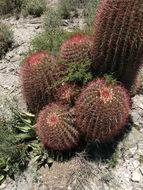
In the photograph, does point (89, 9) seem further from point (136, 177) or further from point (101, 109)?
point (136, 177)

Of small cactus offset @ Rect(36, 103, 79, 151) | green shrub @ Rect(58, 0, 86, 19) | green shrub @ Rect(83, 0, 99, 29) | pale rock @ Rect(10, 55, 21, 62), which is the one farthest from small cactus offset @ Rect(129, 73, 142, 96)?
green shrub @ Rect(58, 0, 86, 19)

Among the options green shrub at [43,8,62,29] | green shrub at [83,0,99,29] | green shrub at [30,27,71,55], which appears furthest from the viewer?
green shrub at [83,0,99,29]

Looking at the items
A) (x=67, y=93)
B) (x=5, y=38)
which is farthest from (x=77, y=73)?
(x=5, y=38)

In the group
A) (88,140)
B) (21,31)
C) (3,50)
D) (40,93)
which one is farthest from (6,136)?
(21,31)

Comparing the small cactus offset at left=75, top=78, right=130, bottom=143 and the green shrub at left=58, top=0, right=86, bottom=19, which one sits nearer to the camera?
the small cactus offset at left=75, top=78, right=130, bottom=143

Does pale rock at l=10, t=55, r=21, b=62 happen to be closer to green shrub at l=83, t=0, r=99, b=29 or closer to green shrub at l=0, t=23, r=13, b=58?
green shrub at l=0, t=23, r=13, b=58

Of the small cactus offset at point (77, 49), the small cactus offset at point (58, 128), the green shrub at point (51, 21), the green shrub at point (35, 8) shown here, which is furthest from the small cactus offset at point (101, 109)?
the green shrub at point (35, 8)

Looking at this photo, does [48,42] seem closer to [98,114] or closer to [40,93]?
[40,93]

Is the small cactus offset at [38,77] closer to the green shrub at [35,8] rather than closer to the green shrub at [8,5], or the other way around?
the green shrub at [35,8]
